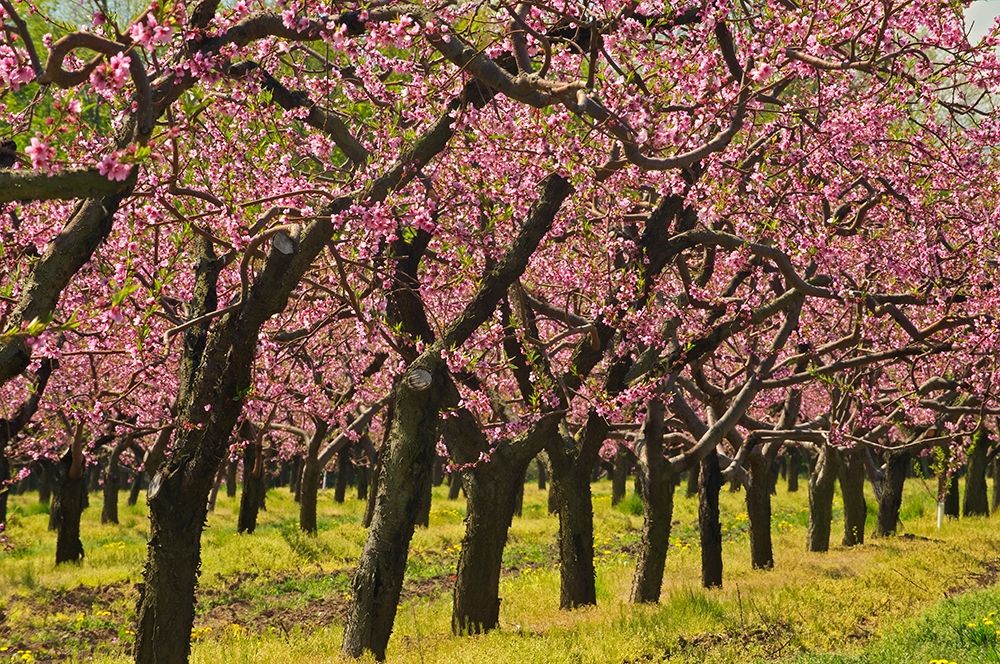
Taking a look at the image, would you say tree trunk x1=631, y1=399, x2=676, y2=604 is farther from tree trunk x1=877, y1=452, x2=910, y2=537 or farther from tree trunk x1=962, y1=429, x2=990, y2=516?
tree trunk x1=962, y1=429, x2=990, y2=516

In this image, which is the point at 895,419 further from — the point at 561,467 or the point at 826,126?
the point at 826,126

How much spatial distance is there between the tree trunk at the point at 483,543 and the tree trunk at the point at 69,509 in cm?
1139

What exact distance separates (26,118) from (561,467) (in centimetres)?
825

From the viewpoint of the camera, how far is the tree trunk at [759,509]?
1788cm

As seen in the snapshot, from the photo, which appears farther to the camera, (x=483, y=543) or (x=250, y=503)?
(x=250, y=503)

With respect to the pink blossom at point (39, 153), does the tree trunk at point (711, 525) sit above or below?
below

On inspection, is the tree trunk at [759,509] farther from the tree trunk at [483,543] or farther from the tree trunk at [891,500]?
the tree trunk at [483,543]

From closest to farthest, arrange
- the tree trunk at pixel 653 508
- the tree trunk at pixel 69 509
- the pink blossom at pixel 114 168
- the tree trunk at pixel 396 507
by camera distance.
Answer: the pink blossom at pixel 114 168 → the tree trunk at pixel 396 507 → the tree trunk at pixel 653 508 → the tree trunk at pixel 69 509

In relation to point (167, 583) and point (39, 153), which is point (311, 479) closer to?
point (167, 583)

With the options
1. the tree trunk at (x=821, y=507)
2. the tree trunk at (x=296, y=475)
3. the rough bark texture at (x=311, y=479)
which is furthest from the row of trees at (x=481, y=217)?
the tree trunk at (x=296, y=475)

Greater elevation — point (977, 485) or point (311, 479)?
point (977, 485)

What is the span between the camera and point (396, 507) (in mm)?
9742

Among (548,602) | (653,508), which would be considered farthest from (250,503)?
(653,508)

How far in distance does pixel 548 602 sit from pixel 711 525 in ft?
12.0
